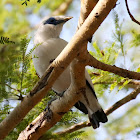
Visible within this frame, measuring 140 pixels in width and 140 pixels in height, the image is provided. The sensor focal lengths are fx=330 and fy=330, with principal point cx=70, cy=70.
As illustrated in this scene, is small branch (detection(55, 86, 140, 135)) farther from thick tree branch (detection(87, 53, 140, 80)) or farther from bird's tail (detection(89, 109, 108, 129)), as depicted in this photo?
thick tree branch (detection(87, 53, 140, 80))

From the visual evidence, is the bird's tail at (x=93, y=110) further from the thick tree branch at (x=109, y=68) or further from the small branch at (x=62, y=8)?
the small branch at (x=62, y=8)

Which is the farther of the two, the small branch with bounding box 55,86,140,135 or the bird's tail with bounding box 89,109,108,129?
the bird's tail with bounding box 89,109,108,129

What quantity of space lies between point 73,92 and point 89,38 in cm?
57

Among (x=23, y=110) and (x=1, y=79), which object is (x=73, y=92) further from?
(x=1, y=79)

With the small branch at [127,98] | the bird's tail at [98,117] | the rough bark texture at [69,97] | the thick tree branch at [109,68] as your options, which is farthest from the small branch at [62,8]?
the thick tree branch at [109,68]

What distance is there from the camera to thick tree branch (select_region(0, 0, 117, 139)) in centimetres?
208

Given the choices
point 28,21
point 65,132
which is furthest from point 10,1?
point 65,132

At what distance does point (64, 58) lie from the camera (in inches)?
88.5

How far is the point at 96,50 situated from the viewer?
3500mm

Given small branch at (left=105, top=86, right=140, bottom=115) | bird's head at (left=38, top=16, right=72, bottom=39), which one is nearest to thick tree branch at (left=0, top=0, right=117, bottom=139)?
small branch at (left=105, top=86, right=140, bottom=115)

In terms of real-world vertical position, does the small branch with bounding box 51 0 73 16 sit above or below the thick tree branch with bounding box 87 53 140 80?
below

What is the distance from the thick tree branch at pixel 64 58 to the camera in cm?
208

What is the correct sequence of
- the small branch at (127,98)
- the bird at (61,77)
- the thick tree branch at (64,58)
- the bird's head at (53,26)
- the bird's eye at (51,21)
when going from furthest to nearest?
the bird's eye at (51,21) < the bird's head at (53,26) < the bird at (61,77) < the small branch at (127,98) < the thick tree branch at (64,58)

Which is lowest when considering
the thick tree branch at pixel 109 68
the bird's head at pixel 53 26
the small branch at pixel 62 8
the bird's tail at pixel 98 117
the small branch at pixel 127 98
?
the bird's tail at pixel 98 117
